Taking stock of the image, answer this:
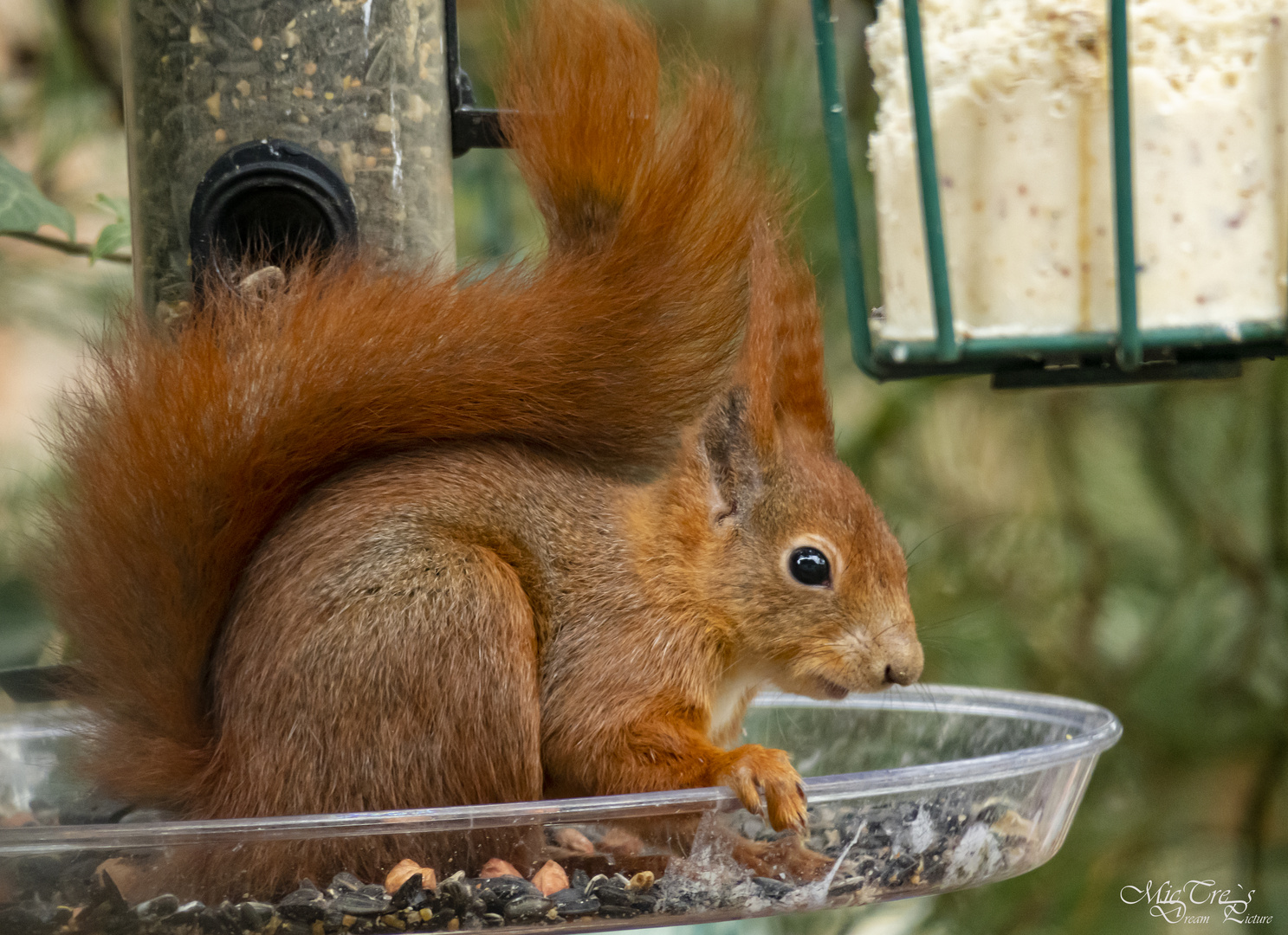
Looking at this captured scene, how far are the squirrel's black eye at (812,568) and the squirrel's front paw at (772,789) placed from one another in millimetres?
294

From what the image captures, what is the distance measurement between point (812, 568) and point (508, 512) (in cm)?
31

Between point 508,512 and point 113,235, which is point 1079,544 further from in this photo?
point 113,235

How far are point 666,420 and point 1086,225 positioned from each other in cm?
57

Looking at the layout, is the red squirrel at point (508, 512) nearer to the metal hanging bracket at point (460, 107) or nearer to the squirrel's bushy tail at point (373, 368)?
the squirrel's bushy tail at point (373, 368)

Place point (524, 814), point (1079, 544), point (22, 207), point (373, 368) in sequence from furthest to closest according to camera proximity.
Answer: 1. point (1079, 544)
2. point (22, 207)
3. point (373, 368)
4. point (524, 814)

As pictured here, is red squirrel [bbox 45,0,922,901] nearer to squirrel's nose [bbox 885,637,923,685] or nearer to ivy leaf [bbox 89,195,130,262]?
squirrel's nose [bbox 885,637,923,685]

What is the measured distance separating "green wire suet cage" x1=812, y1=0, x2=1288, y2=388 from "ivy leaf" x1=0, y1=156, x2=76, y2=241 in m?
0.92

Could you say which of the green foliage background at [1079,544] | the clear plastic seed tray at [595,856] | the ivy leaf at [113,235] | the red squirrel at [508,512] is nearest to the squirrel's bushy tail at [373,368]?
the red squirrel at [508,512]

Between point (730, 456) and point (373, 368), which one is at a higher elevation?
point (373, 368)

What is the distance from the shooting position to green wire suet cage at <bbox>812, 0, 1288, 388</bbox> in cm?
83

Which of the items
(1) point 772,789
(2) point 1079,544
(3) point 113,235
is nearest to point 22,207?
(3) point 113,235

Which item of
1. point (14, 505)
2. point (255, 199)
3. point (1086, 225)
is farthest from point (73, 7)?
point (1086, 225)

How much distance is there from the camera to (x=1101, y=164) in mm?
895

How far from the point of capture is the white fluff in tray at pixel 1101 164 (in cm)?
88
